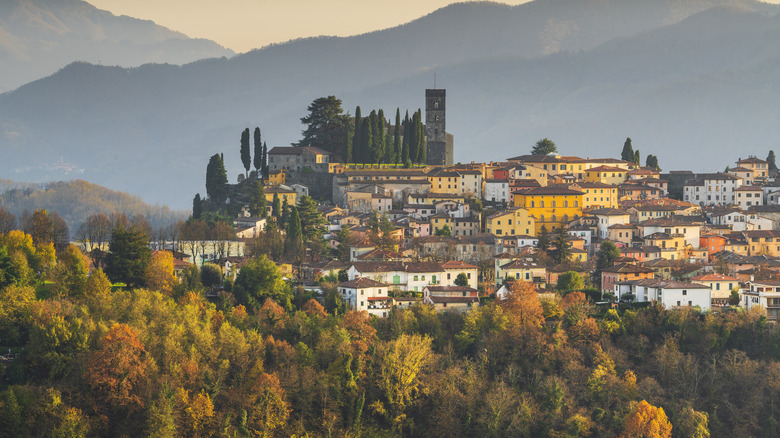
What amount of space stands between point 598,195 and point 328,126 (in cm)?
2057

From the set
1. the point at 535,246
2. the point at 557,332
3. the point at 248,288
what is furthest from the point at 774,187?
the point at 248,288

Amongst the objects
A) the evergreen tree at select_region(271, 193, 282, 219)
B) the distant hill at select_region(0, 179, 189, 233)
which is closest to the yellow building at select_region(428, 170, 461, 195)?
the evergreen tree at select_region(271, 193, 282, 219)

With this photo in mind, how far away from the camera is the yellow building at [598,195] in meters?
72.6

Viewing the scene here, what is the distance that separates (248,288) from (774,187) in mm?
43582

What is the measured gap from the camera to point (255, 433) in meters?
39.5

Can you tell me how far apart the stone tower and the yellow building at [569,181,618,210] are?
44.5 feet

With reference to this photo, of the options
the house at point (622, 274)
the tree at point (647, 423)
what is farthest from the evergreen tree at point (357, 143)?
the tree at point (647, 423)

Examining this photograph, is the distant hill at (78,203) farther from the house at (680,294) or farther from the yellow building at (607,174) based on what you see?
the house at (680,294)

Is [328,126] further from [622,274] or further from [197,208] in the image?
[622,274]

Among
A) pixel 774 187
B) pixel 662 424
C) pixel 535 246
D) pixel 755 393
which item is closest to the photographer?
pixel 662 424

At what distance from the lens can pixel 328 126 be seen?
81.2 m

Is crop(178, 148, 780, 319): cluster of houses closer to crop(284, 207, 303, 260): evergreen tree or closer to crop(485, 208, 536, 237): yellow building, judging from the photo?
crop(485, 208, 536, 237): yellow building

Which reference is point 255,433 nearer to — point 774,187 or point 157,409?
point 157,409

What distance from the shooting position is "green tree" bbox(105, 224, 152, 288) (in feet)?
163
